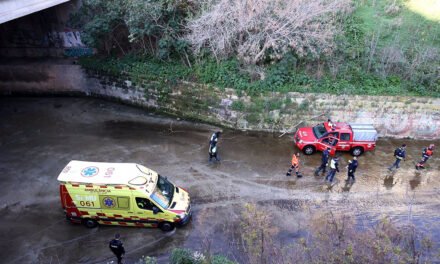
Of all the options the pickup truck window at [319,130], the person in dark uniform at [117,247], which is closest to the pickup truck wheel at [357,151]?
the pickup truck window at [319,130]

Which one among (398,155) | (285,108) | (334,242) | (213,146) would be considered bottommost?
(334,242)

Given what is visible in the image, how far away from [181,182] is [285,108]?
22.0 feet

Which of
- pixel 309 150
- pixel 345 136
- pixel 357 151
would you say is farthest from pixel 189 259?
pixel 357 151

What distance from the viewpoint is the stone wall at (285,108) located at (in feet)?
54.6

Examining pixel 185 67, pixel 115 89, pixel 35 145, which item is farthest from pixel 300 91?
pixel 35 145

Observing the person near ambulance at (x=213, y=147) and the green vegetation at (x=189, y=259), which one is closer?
the green vegetation at (x=189, y=259)

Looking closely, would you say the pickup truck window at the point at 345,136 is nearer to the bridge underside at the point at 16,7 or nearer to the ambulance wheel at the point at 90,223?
the ambulance wheel at the point at 90,223

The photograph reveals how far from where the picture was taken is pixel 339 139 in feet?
50.4

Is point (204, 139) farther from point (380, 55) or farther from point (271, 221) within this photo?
point (380, 55)

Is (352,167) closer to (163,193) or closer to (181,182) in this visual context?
(181,182)

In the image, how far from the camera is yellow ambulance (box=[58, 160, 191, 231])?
10.9 metres

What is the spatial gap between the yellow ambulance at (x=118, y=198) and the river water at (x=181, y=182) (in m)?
0.58

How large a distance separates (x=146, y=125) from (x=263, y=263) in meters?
10.9

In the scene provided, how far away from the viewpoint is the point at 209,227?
11945 mm
